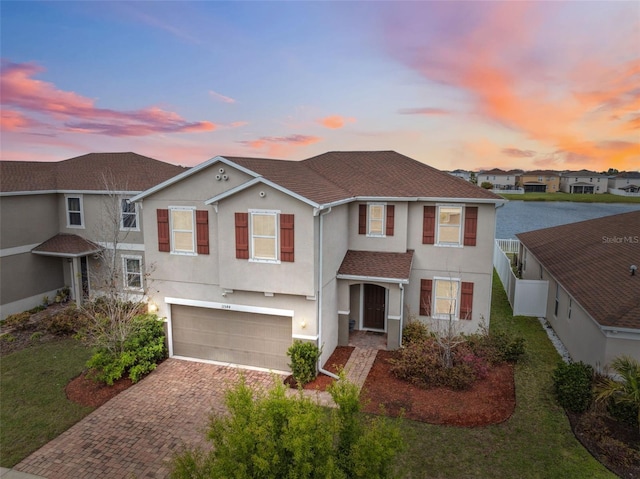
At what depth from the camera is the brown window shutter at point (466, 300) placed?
1617 centimetres

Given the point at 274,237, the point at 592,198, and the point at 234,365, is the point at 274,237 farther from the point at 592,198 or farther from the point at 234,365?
→ the point at 592,198

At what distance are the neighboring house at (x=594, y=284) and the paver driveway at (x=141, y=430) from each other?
9535mm

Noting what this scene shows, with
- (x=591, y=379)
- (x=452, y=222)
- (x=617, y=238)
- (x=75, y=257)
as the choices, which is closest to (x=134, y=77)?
(x=75, y=257)

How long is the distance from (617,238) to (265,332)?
16.3 metres

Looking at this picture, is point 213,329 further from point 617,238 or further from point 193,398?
point 617,238

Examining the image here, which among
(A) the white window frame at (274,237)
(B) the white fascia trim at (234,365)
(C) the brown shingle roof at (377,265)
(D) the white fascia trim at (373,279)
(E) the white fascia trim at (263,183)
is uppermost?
(E) the white fascia trim at (263,183)

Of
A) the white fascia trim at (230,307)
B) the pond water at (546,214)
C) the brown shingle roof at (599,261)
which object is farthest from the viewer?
the pond water at (546,214)

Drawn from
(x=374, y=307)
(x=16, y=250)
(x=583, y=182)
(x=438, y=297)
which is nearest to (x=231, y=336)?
(x=374, y=307)

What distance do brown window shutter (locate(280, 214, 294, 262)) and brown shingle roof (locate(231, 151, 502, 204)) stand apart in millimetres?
970

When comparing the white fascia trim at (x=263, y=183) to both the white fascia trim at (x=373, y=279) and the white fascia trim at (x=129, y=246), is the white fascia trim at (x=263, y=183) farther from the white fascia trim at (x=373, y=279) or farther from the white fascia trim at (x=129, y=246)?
the white fascia trim at (x=129, y=246)

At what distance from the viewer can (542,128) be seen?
72.6ft

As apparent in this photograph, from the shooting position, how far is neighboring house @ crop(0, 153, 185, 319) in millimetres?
19094

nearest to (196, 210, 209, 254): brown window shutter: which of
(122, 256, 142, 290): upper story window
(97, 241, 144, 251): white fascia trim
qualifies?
(122, 256, 142, 290): upper story window

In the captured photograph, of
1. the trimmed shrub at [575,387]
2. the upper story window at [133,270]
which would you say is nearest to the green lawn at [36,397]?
the upper story window at [133,270]
